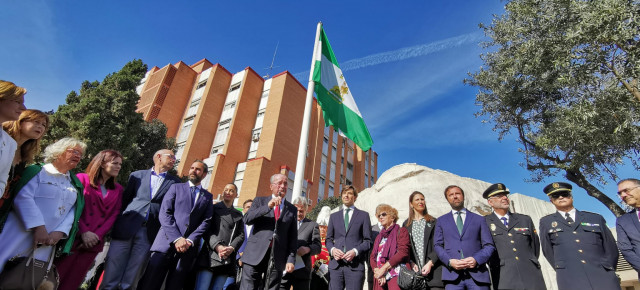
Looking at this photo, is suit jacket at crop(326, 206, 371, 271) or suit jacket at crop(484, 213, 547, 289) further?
suit jacket at crop(326, 206, 371, 271)

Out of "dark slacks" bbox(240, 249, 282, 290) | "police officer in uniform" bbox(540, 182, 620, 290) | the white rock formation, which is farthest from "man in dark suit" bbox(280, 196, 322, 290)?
the white rock formation

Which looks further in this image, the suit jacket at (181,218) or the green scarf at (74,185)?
the suit jacket at (181,218)

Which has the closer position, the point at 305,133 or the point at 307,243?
the point at 307,243

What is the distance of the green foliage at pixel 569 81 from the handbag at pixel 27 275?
36.9 ft

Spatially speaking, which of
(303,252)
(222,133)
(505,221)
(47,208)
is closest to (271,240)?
(303,252)

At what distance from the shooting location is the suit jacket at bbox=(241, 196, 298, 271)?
397cm

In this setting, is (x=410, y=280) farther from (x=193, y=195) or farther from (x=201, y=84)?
(x=201, y=84)

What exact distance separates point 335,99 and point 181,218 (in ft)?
20.5

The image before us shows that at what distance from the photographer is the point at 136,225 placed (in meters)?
3.76

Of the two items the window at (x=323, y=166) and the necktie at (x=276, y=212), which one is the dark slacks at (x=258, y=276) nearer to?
the necktie at (x=276, y=212)

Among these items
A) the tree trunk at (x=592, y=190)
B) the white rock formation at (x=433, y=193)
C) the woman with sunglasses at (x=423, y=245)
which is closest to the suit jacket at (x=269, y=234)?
the woman with sunglasses at (x=423, y=245)

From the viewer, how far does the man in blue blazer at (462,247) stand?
3.82 m

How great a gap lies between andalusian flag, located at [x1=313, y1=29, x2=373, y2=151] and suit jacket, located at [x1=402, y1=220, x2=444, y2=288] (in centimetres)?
460

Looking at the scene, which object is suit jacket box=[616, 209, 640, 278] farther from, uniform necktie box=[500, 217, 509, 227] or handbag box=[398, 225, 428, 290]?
handbag box=[398, 225, 428, 290]
